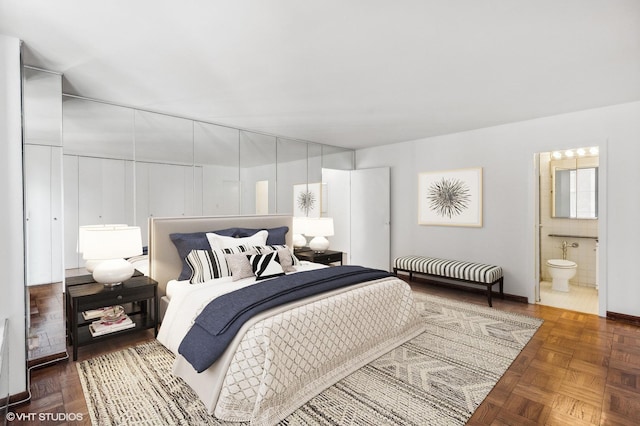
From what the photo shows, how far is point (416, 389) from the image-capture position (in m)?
2.29

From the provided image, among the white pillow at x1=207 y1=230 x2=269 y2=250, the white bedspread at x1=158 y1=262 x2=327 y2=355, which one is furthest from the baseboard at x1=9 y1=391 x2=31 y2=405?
the white pillow at x1=207 y1=230 x2=269 y2=250

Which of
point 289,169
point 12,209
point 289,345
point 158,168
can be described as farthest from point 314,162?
point 12,209

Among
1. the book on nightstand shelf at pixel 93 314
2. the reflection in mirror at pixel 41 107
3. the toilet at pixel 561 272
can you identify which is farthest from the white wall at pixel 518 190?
the reflection in mirror at pixel 41 107

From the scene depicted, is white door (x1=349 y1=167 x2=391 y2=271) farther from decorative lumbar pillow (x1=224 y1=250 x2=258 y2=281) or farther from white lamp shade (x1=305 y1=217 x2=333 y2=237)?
decorative lumbar pillow (x1=224 y1=250 x2=258 y2=281)

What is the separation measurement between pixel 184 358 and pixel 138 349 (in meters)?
0.92

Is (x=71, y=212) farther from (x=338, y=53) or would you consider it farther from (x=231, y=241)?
(x=338, y=53)

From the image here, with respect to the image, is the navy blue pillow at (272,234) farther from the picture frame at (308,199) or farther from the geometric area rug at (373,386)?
the geometric area rug at (373,386)

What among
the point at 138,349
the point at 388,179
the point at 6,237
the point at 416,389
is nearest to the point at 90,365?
the point at 138,349

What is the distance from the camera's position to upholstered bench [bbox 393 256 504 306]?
427 cm

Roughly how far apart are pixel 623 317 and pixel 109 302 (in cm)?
534

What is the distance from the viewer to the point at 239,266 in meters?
3.19

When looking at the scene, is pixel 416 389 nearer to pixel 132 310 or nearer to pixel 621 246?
pixel 132 310

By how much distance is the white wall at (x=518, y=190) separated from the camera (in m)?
3.63

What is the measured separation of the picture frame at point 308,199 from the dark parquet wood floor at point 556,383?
8.95 ft
